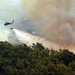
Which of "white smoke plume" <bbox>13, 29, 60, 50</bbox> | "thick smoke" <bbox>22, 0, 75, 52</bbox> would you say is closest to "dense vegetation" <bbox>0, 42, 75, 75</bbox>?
"white smoke plume" <bbox>13, 29, 60, 50</bbox>

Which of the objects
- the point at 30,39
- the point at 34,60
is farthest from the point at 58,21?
the point at 34,60

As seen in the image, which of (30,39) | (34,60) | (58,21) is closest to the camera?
(34,60)

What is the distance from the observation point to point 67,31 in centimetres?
4972

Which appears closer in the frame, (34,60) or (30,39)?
(34,60)

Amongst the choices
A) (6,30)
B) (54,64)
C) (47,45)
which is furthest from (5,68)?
(6,30)

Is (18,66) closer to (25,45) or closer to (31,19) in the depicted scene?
(25,45)

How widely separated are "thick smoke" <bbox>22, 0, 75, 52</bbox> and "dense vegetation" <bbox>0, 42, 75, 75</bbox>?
376 cm

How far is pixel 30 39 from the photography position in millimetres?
49875

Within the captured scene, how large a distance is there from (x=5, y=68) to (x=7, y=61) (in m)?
1.20

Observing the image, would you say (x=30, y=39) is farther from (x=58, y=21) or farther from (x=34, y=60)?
(x=34, y=60)

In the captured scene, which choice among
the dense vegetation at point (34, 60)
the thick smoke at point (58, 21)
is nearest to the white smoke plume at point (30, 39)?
the thick smoke at point (58, 21)

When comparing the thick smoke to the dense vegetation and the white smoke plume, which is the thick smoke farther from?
the dense vegetation

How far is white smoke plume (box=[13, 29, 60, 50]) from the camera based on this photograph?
4812 centimetres

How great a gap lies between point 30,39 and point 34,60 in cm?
719
